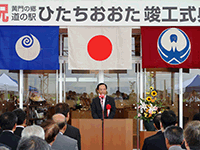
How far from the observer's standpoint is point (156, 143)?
112 inches

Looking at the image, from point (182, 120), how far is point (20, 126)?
13.5 ft

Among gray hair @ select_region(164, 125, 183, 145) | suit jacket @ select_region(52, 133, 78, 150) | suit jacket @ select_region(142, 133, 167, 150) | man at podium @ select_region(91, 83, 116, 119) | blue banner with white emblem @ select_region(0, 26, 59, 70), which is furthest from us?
blue banner with white emblem @ select_region(0, 26, 59, 70)

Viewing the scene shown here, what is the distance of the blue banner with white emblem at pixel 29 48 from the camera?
569cm

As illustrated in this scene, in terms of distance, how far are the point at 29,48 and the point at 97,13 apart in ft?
5.72

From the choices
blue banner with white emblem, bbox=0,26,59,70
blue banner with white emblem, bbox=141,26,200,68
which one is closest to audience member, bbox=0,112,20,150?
blue banner with white emblem, bbox=0,26,59,70

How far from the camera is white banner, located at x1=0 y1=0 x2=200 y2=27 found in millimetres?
5785

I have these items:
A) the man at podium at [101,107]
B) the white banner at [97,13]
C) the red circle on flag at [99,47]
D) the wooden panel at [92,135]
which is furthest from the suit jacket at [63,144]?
the white banner at [97,13]

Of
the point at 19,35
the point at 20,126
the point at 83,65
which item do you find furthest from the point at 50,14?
the point at 20,126

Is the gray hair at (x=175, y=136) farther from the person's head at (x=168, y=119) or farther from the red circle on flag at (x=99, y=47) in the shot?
the red circle on flag at (x=99, y=47)

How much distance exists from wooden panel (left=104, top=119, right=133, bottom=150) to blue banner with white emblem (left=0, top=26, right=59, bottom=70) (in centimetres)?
207

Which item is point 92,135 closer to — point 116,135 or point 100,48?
point 116,135

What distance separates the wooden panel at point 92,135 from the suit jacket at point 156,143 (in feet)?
4.89

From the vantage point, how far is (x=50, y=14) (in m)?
5.79

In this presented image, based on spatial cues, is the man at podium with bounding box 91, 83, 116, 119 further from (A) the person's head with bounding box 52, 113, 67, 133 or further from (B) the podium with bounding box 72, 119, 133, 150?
(A) the person's head with bounding box 52, 113, 67, 133
